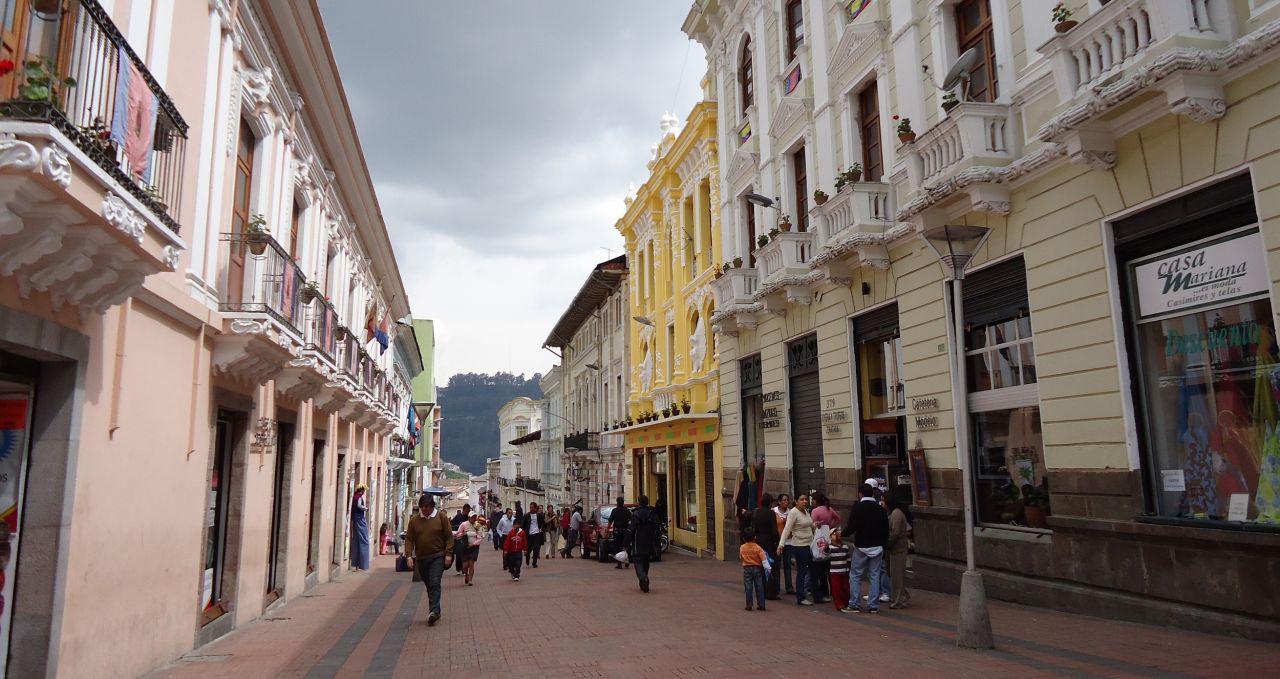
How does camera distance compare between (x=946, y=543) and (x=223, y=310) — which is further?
(x=946, y=543)

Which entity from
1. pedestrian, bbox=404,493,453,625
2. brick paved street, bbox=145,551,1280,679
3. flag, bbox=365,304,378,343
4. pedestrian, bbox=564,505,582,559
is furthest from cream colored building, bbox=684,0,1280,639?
pedestrian, bbox=564,505,582,559

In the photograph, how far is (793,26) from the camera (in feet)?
57.2

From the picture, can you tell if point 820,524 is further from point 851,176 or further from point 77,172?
point 77,172

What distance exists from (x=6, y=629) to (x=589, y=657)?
14.9 feet

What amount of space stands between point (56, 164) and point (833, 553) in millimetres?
9338

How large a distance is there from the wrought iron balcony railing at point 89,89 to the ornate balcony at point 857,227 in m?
10.1

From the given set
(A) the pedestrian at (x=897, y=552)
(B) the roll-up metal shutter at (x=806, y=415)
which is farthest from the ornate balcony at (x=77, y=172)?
(B) the roll-up metal shutter at (x=806, y=415)

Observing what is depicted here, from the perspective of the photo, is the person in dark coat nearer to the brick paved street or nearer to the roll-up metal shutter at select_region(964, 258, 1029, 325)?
the brick paved street

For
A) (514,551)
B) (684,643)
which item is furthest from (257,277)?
(514,551)

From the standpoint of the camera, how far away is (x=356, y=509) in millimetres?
19734

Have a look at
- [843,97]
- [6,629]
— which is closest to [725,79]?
[843,97]

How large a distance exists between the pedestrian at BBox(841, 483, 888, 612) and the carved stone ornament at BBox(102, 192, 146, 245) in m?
7.97

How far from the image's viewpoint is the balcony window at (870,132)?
1412 centimetres

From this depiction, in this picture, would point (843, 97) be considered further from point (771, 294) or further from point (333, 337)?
point (333, 337)
